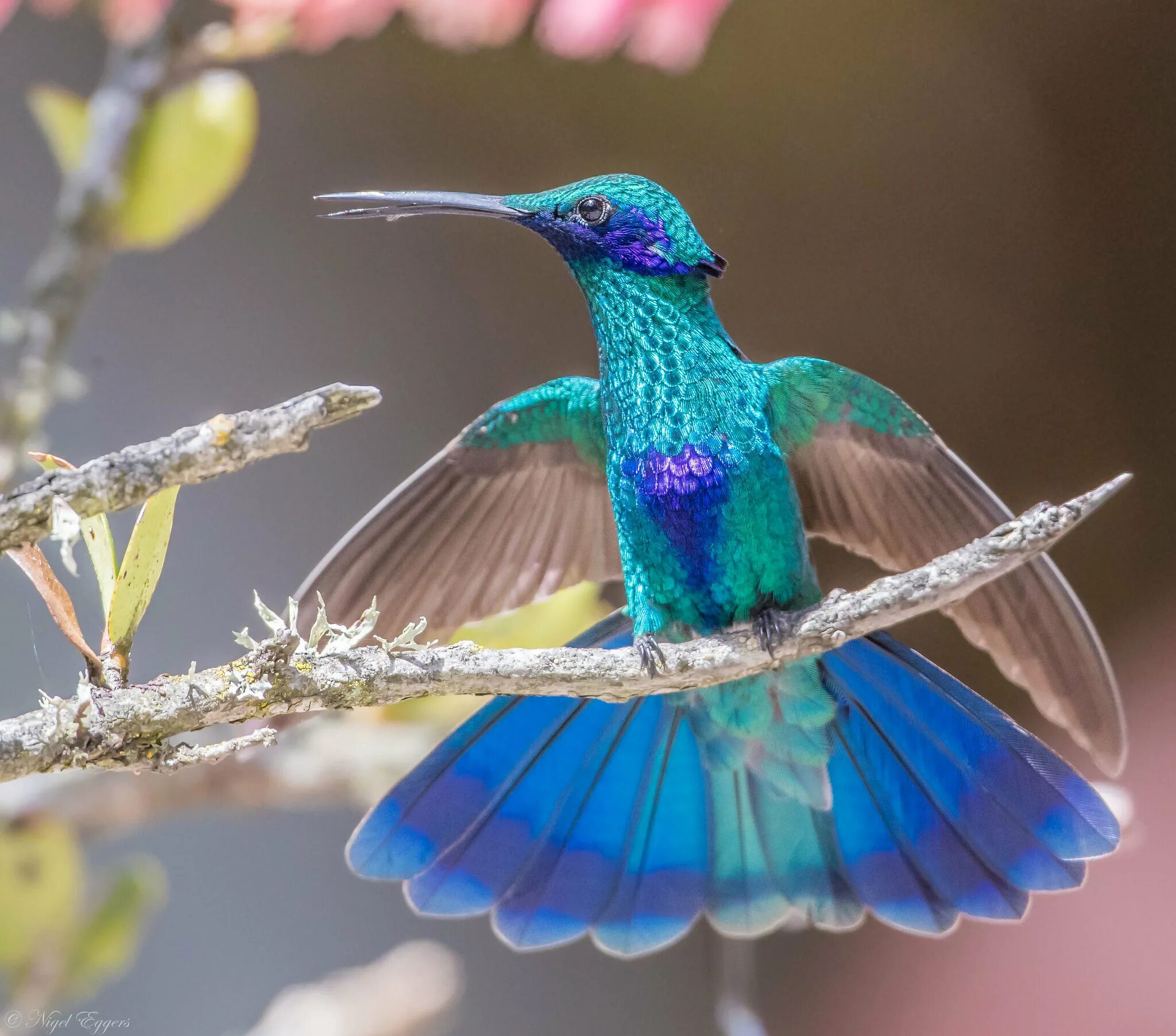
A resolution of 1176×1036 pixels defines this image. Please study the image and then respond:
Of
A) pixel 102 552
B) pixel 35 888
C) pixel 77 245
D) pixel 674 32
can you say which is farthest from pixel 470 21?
pixel 35 888

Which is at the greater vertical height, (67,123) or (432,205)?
(67,123)

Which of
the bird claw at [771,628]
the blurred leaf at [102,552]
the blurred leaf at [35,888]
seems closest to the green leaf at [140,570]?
the blurred leaf at [102,552]

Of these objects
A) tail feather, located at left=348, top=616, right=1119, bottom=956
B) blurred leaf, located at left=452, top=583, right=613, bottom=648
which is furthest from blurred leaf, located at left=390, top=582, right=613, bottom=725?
tail feather, located at left=348, top=616, right=1119, bottom=956

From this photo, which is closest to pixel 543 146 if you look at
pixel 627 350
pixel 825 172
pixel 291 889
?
pixel 825 172

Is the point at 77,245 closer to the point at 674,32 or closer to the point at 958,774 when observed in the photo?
the point at 674,32

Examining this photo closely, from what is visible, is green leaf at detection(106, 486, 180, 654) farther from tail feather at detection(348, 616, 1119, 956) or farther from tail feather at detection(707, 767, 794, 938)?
tail feather at detection(707, 767, 794, 938)
